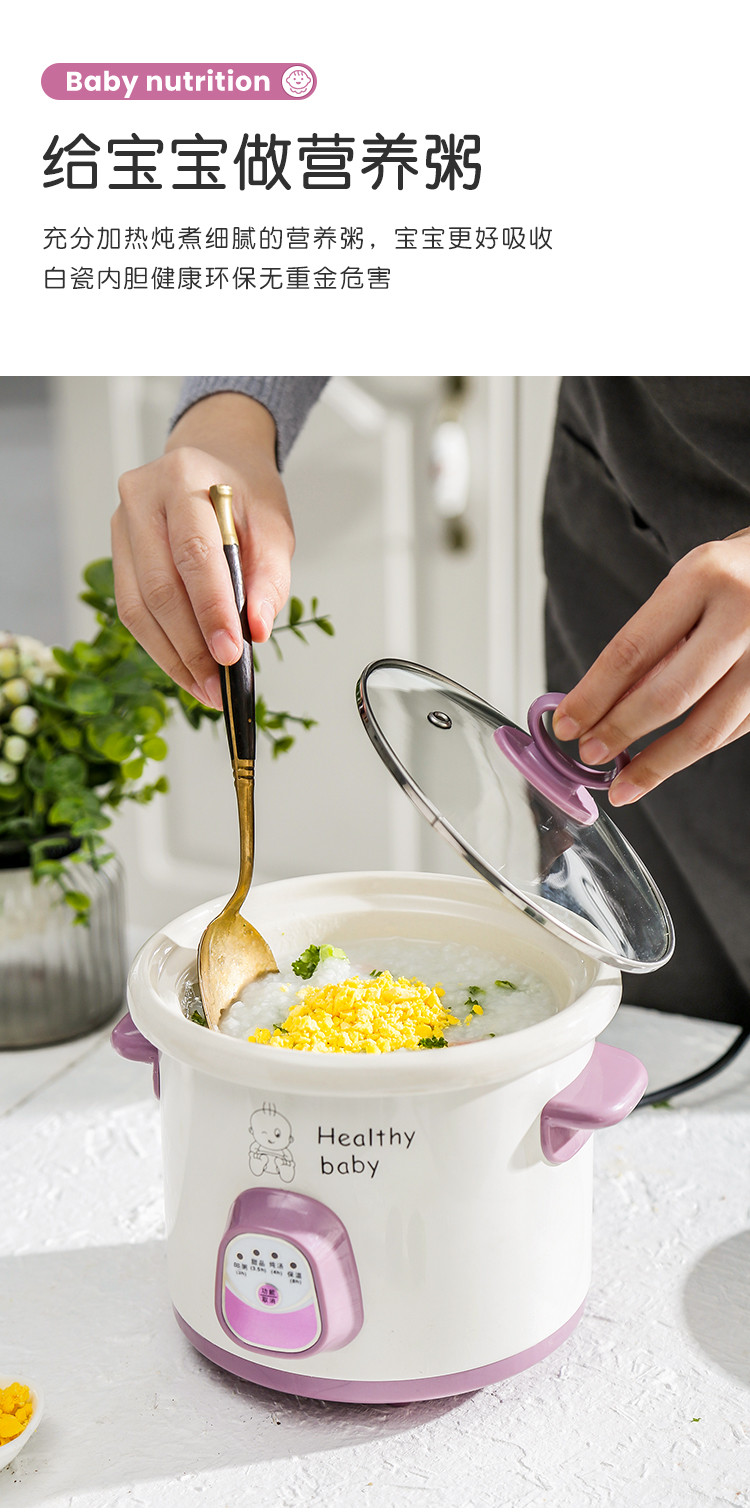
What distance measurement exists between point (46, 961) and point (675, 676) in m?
0.55

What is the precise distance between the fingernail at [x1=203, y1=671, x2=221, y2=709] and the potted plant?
0.50ft

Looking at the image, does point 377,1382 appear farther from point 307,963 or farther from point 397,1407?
point 307,963

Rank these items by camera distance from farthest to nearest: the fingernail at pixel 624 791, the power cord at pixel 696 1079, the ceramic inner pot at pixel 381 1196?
the power cord at pixel 696 1079 < the fingernail at pixel 624 791 < the ceramic inner pot at pixel 381 1196

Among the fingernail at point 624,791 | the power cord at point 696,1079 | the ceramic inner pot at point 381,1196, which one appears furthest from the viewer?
the power cord at point 696,1079

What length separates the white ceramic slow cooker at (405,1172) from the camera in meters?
0.49

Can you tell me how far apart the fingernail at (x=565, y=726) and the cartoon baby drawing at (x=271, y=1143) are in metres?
0.22

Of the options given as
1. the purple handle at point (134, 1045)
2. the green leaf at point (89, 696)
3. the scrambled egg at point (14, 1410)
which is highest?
the green leaf at point (89, 696)

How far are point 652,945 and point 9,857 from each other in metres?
0.51

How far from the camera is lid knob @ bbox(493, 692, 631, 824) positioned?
599 mm

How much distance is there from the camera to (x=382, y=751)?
546 millimetres
